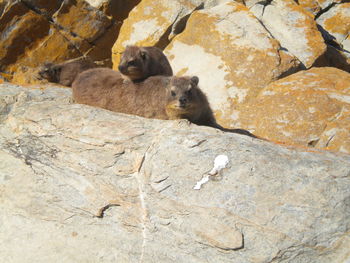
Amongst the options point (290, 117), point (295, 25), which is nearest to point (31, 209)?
point (290, 117)

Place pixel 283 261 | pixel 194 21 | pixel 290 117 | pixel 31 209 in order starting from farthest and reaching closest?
pixel 194 21
pixel 290 117
pixel 31 209
pixel 283 261

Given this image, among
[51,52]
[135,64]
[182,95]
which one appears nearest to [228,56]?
[135,64]

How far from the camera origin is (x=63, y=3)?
9055mm

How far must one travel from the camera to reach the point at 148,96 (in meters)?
5.32

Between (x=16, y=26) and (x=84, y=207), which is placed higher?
(x=16, y=26)

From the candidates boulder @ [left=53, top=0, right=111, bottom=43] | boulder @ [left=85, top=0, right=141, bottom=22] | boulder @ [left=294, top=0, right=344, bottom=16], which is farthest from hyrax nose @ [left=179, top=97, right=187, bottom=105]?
boulder @ [left=294, top=0, right=344, bottom=16]

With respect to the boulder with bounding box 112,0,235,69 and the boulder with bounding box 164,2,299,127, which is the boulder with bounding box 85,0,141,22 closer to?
the boulder with bounding box 112,0,235,69

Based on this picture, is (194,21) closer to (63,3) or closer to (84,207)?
(63,3)

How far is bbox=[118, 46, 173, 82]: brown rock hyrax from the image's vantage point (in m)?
5.72

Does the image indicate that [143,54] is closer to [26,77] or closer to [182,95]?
[182,95]

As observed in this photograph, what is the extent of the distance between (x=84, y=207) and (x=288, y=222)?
2247 millimetres

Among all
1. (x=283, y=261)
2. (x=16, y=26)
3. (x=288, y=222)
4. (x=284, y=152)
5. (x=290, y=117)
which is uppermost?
(x=16, y=26)

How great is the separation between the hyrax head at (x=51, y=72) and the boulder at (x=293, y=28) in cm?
486

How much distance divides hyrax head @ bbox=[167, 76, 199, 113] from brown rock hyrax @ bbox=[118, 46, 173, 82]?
829mm
